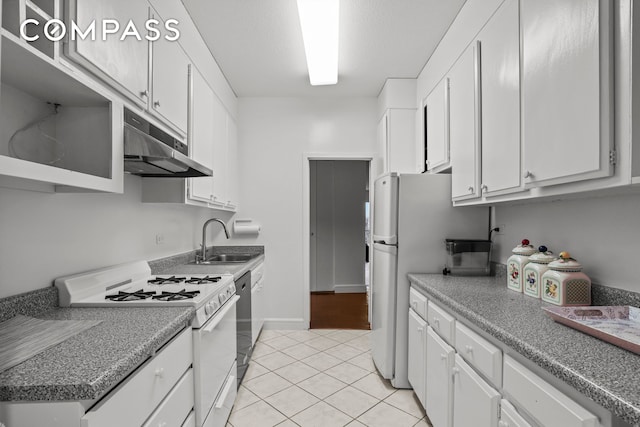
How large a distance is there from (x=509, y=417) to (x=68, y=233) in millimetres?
1880

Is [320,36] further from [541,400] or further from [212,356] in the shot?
[541,400]

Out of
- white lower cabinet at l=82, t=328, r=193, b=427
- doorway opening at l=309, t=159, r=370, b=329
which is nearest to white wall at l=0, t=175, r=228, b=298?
white lower cabinet at l=82, t=328, r=193, b=427

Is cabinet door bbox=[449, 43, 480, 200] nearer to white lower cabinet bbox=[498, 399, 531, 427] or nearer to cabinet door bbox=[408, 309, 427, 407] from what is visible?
cabinet door bbox=[408, 309, 427, 407]

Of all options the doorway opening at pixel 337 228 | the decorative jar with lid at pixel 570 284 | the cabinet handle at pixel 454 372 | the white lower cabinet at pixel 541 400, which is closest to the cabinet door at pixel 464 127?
the decorative jar with lid at pixel 570 284

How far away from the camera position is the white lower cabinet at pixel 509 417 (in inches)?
41.0

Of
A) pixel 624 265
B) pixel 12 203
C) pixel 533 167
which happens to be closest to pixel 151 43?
pixel 12 203

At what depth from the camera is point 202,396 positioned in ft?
4.83

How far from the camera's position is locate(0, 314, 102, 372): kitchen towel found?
88 centimetres

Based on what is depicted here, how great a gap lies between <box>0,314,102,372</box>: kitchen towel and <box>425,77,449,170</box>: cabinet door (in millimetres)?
2311

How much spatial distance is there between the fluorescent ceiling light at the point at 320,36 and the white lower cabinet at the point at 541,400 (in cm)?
206

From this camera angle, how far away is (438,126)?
8.45 ft

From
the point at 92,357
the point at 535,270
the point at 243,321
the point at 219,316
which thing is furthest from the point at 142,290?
the point at 535,270

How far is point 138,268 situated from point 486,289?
2002 mm

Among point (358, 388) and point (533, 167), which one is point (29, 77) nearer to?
point (533, 167)
